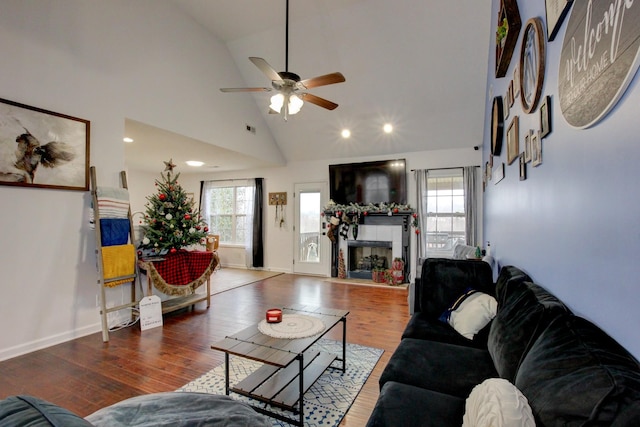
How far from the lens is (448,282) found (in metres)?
2.56

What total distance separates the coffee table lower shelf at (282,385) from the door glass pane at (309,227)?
14.5 feet

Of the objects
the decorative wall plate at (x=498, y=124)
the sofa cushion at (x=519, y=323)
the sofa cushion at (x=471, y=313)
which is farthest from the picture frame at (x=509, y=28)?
the sofa cushion at (x=471, y=313)

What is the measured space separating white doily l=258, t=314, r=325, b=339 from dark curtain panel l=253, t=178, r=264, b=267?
506 centimetres

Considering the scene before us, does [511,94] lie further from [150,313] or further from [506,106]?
[150,313]

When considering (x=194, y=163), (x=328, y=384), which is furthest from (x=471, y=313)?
(x=194, y=163)

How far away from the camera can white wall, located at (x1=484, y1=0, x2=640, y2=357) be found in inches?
35.0

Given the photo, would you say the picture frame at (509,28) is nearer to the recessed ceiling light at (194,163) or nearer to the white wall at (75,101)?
the white wall at (75,101)

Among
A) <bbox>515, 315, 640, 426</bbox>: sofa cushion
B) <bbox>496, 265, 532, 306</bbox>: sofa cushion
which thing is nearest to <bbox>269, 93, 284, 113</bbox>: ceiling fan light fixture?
<bbox>496, 265, 532, 306</bbox>: sofa cushion

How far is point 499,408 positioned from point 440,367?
0.81m

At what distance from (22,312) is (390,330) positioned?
371 centimetres

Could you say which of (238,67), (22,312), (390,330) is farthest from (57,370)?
(238,67)

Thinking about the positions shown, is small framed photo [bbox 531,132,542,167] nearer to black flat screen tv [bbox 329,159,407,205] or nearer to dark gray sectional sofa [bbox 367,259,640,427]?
dark gray sectional sofa [bbox 367,259,640,427]

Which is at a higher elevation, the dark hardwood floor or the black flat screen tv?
the black flat screen tv

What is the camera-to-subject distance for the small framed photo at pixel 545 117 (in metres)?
1.55
